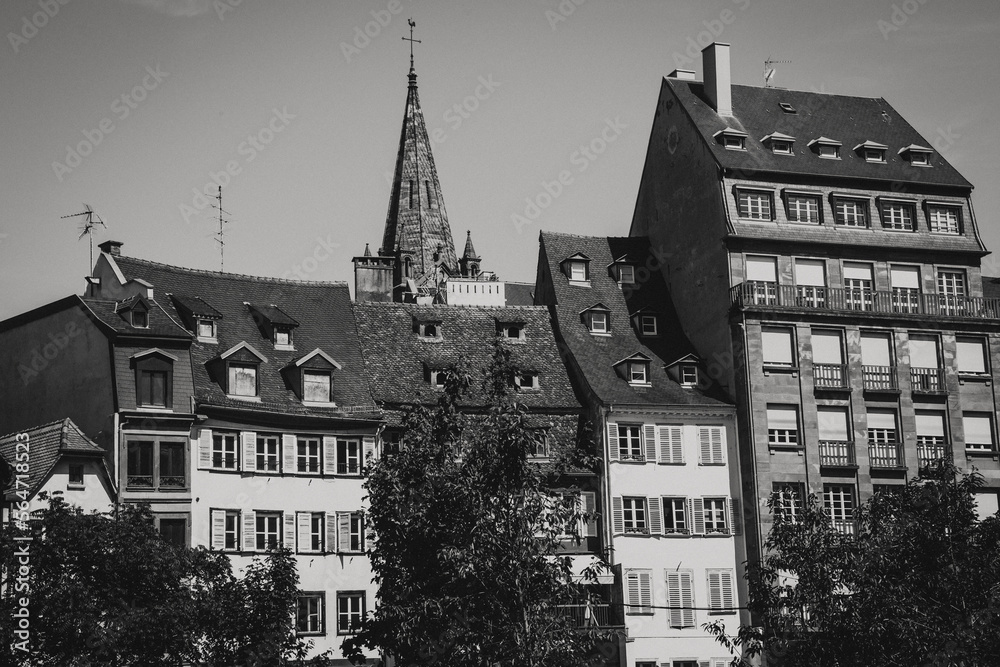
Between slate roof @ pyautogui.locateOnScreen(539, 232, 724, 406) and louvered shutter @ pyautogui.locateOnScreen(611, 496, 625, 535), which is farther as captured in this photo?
slate roof @ pyautogui.locateOnScreen(539, 232, 724, 406)

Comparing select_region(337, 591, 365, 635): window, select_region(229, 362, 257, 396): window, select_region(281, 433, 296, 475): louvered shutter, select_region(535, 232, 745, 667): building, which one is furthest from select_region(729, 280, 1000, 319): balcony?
select_region(229, 362, 257, 396): window

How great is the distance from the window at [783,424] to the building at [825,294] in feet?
0.19

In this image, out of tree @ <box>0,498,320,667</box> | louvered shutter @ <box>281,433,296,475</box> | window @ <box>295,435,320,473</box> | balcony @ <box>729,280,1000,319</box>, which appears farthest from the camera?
balcony @ <box>729,280,1000,319</box>

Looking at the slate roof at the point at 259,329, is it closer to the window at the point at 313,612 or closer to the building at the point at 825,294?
the window at the point at 313,612

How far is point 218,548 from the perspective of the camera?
5994 centimetres

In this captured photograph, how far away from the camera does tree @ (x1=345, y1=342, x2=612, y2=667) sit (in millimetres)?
38344

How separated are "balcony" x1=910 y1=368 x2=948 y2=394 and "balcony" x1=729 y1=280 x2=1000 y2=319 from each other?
A: 8.22 feet

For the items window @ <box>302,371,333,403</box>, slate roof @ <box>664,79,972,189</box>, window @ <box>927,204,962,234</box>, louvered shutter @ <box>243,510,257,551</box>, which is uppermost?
slate roof @ <box>664,79,972,189</box>

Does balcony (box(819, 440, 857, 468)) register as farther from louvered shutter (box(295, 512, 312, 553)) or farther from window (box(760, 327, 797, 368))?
louvered shutter (box(295, 512, 312, 553))

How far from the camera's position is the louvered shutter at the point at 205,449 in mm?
60281

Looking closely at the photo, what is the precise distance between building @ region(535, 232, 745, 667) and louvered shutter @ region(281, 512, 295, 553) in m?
12.1

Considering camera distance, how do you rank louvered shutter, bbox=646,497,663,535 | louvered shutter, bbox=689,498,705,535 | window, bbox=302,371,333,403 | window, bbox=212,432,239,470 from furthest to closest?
1. louvered shutter, bbox=689,498,705,535
2. louvered shutter, bbox=646,497,663,535
3. window, bbox=302,371,333,403
4. window, bbox=212,432,239,470

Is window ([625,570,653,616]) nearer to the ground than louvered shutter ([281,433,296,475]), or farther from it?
nearer to the ground

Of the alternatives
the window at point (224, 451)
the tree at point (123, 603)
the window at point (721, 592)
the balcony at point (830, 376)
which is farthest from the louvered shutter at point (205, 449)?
the balcony at point (830, 376)
